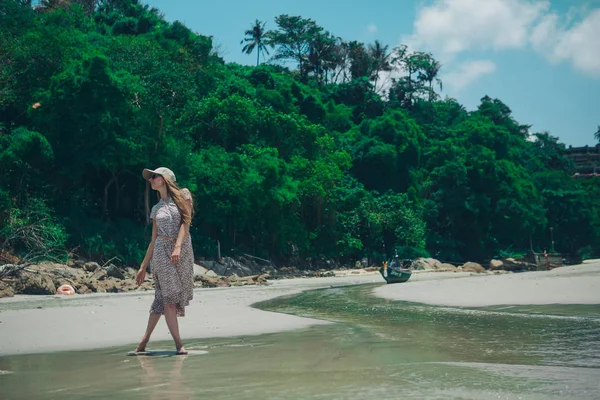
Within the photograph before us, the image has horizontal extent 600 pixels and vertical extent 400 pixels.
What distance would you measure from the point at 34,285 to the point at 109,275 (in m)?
6.01

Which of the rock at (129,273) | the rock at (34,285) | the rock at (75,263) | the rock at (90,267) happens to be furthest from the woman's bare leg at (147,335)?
the rock at (75,263)

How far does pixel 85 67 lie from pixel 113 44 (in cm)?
623

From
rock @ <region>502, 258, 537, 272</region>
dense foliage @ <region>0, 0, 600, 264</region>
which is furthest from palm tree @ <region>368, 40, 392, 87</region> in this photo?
rock @ <region>502, 258, 537, 272</region>

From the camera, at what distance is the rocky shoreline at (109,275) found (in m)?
15.1

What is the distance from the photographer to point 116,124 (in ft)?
85.6

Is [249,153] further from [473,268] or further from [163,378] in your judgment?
[163,378]

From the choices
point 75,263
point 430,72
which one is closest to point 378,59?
point 430,72

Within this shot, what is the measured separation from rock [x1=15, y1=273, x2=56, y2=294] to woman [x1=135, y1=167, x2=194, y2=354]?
9.27 meters

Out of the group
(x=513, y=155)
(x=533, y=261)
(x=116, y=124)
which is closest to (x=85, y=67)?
(x=116, y=124)

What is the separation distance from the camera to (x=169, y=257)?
6.55 m

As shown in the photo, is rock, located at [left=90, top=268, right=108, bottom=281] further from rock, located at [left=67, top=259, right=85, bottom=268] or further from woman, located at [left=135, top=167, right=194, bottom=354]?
woman, located at [left=135, top=167, right=194, bottom=354]

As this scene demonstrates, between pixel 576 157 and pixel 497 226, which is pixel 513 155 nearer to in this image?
pixel 497 226

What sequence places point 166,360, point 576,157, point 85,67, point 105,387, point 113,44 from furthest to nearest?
point 576,157
point 113,44
point 85,67
point 166,360
point 105,387

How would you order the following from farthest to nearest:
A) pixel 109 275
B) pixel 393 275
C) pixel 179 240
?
pixel 393 275
pixel 109 275
pixel 179 240
